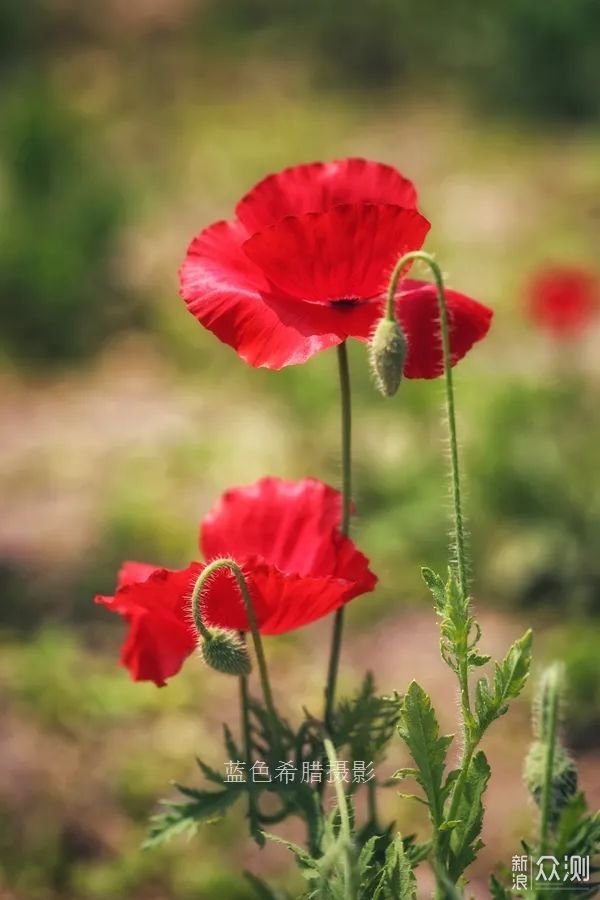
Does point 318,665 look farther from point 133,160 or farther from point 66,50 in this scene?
point 66,50

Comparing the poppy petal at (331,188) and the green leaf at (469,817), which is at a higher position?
the poppy petal at (331,188)

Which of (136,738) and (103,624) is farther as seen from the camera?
(103,624)

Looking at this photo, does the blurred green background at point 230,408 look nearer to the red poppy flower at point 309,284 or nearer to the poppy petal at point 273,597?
the poppy petal at point 273,597

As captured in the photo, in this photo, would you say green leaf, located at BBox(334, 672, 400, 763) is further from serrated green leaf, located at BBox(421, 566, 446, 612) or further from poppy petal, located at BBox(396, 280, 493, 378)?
poppy petal, located at BBox(396, 280, 493, 378)

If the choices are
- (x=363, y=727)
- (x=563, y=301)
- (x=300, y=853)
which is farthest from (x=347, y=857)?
(x=563, y=301)

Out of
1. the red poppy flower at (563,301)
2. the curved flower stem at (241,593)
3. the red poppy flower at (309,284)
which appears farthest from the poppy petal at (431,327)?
the red poppy flower at (563,301)

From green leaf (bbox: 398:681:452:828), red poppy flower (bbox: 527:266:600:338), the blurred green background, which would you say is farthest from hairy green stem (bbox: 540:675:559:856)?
red poppy flower (bbox: 527:266:600:338)

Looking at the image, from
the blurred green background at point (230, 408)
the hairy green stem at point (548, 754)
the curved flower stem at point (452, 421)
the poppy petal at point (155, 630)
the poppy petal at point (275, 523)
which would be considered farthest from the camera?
the blurred green background at point (230, 408)

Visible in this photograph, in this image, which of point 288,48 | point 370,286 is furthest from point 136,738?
point 288,48
